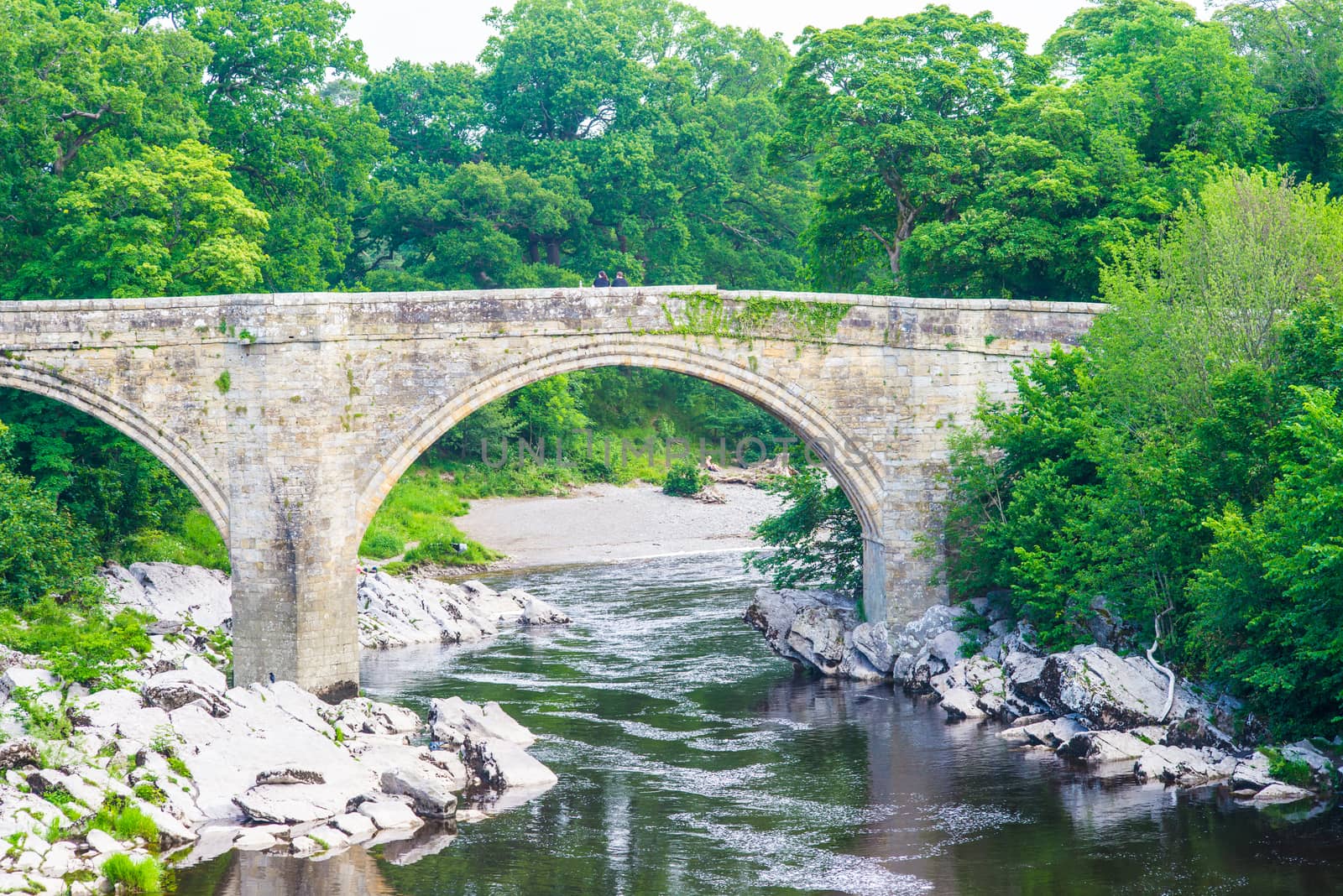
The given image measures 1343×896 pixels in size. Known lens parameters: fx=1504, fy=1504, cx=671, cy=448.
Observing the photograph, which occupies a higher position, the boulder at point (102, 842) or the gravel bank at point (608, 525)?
the gravel bank at point (608, 525)

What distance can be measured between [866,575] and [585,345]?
5.92m

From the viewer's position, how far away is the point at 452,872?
14.2 meters

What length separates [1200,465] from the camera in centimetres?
1742

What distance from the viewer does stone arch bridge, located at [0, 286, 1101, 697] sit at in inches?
782

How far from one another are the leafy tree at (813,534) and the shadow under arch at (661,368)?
7.34 feet

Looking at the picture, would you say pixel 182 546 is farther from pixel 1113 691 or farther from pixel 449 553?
pixel 1113 691

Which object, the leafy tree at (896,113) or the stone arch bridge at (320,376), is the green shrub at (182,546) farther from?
the leafy tree at (896,113)

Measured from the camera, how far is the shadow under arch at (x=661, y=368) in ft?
66.7

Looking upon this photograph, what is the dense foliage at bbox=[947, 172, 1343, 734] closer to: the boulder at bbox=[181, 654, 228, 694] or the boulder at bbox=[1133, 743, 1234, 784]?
the boulder at bbox=[1133, 743, 1234, 784]

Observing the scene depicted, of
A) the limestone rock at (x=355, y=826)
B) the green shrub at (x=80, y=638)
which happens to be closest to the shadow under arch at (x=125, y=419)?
the green shrub at (x=80, y=638)

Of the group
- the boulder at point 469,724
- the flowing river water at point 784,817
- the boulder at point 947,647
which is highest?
the boulder at point 947,647

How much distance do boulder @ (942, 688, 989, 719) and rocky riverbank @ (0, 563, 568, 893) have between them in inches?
221

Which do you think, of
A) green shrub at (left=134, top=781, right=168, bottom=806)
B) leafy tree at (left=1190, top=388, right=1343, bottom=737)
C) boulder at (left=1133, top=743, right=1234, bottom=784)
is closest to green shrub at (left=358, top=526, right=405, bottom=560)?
green shrub at (left=134, top=781, right=168, bottom=806)

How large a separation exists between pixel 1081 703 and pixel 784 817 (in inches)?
168
